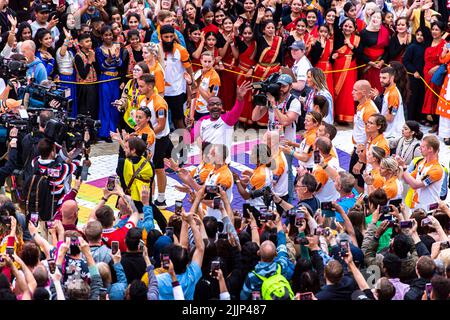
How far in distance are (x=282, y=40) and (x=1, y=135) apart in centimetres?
607

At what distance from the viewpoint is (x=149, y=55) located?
16109 millimetres

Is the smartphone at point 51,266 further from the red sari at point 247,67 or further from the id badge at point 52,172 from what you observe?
the red sari at point 247,67

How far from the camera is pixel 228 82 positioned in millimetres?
18984

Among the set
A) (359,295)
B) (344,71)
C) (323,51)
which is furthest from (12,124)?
(344,71)

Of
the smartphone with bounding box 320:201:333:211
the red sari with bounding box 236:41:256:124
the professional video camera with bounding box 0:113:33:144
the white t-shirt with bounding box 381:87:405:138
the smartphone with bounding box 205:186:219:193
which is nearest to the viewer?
the smartphone with bounding box 205:186:219:193

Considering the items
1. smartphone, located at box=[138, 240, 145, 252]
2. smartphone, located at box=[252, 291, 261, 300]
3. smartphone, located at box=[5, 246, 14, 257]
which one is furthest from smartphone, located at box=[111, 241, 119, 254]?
smartphone, located at box=[252, 291, 261, 300]

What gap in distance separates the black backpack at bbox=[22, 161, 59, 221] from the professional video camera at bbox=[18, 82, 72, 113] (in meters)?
1.93

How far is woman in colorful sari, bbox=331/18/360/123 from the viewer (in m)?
18.9

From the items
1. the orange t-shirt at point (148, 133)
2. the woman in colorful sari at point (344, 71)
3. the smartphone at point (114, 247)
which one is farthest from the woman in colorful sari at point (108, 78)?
the smartphone at point (114, 247)

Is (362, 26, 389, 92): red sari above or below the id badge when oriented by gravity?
above

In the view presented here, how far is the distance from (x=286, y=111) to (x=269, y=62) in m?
4.04

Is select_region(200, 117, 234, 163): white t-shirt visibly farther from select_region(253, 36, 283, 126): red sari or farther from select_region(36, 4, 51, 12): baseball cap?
select_region(36, 4, 51, 12): baseball cap

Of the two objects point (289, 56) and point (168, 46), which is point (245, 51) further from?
point (168, 46)

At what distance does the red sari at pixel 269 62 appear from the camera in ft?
60.0
